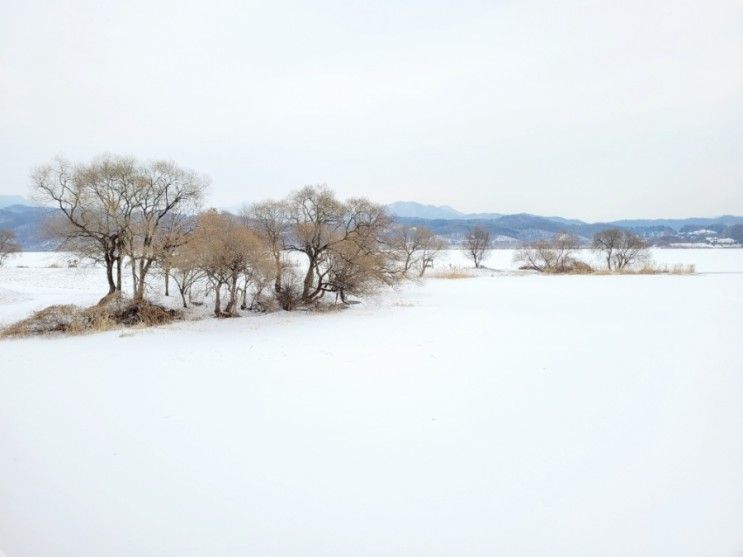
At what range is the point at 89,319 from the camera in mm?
16094

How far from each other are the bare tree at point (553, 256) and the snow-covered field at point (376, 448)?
39.9m

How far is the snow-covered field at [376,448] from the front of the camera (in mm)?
4227

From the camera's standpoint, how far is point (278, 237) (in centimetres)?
2048

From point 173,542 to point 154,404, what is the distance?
4.32 metres

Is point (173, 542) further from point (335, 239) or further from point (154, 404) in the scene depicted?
point (335, 239)

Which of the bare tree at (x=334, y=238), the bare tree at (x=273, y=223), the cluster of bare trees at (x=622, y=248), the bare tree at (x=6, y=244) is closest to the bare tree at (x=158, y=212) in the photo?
the bare tree at (x=273, y=223)

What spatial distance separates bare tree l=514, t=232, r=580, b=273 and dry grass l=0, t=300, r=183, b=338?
45.1 metres

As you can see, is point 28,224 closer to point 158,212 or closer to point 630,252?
point 158,212

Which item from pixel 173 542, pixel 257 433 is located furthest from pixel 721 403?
pixel 173 542

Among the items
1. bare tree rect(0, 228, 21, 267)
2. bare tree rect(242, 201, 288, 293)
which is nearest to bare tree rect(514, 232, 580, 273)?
bare tree rect(242, 201, 288, 293)

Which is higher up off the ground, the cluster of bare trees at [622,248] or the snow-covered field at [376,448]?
the cluster of bare trees at [622,248]

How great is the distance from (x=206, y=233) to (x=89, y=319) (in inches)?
226

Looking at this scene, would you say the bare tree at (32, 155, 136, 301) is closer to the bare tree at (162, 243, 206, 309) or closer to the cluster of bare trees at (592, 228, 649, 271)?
the bare tree at (162, 243, 206, 309)

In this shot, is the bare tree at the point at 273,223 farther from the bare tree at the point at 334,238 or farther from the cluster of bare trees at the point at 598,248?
the cluster of bare trees at the point at 598,248
